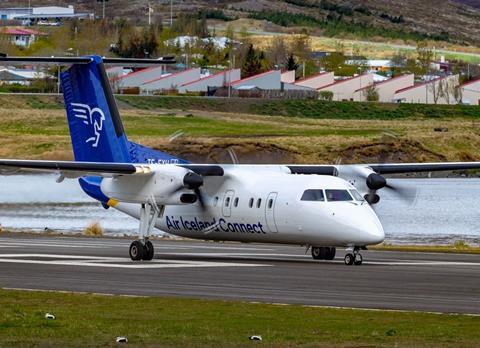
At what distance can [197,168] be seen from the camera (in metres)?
35.1

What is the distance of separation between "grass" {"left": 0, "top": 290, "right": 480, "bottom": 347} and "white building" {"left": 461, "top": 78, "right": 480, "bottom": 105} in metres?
132

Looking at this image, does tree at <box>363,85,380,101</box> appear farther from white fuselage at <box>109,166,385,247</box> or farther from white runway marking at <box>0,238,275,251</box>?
white fuselage at <box>109,166,385,247</box>

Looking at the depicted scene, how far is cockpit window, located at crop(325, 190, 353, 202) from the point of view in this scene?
3328cm

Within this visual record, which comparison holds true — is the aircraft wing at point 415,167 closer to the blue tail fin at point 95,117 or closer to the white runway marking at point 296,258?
the white runway marking at point 296,258

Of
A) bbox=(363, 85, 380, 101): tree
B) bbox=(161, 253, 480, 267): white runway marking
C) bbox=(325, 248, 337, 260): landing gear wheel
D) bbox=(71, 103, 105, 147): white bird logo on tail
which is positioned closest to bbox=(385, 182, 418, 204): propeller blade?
bbox=(161, 253, 480, 267): white runway marking

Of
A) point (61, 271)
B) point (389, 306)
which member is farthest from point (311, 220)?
point (389, 306)

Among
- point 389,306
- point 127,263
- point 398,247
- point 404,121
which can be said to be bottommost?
point 404,121

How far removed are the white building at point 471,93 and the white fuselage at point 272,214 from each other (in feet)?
393

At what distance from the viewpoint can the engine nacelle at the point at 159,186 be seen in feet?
114

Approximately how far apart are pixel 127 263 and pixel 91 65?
6.66 meters

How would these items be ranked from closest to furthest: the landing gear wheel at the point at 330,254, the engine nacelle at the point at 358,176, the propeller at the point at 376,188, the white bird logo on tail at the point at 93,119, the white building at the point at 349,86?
the landing gear wheel at the point at 330,254
the propeller at the point at 376,188
the engine nacelle at the point at 358,176
the white bird logo on tail at the point at 93,119
the white building at the point at 349,86

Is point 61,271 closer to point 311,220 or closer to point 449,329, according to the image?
point 311,220

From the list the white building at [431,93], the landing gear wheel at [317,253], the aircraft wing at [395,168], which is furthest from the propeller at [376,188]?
the white building at [431,93]

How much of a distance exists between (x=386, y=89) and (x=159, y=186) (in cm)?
11643
